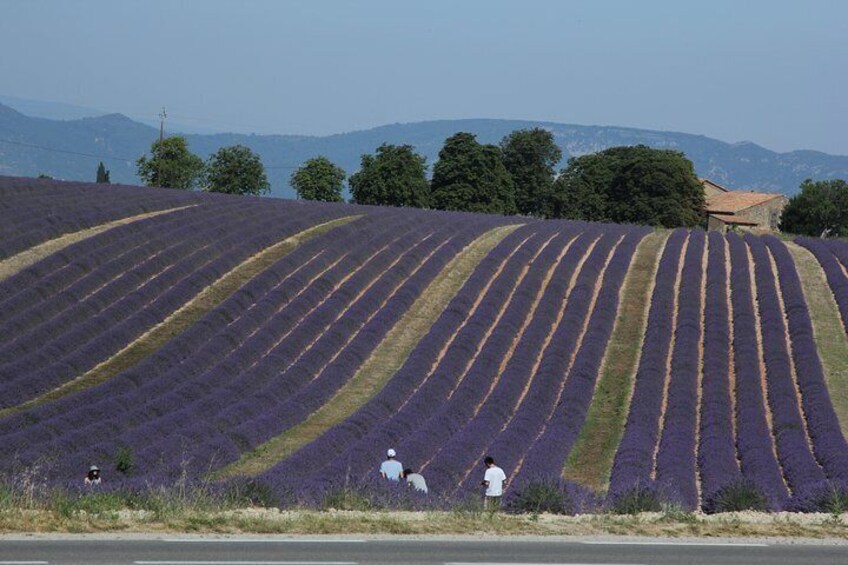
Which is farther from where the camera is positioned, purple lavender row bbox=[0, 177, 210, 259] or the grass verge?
purple lavender row bbox=[0, 177, 210, 259]

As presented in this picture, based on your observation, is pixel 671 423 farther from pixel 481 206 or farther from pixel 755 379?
pixel 481 206

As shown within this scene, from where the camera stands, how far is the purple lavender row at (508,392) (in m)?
24.6

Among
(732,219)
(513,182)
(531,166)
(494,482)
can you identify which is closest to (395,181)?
(513,182)

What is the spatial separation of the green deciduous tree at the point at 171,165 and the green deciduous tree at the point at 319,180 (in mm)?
9799

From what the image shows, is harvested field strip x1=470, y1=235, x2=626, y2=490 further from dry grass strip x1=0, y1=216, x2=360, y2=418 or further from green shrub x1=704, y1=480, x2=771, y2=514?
dry grass strip x1=0, y1=216, x2=360, y2=418

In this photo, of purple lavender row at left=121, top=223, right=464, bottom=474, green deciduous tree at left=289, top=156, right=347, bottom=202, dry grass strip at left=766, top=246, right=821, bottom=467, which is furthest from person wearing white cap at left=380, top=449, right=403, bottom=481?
green deciduous tree at left=289, top=156, right=347, bottom=202

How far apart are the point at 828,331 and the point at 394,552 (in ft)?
89.4

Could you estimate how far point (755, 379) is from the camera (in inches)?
1293

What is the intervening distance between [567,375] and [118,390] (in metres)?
12.1

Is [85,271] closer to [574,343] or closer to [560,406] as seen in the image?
[574,343]

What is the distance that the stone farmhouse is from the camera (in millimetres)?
118062

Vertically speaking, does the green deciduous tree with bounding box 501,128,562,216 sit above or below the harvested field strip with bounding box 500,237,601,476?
above

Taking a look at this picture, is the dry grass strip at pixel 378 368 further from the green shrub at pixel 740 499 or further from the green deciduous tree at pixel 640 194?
the green deciduous tree at pixel 640 194

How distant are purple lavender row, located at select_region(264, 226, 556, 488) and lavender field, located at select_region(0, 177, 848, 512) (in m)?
0.10
